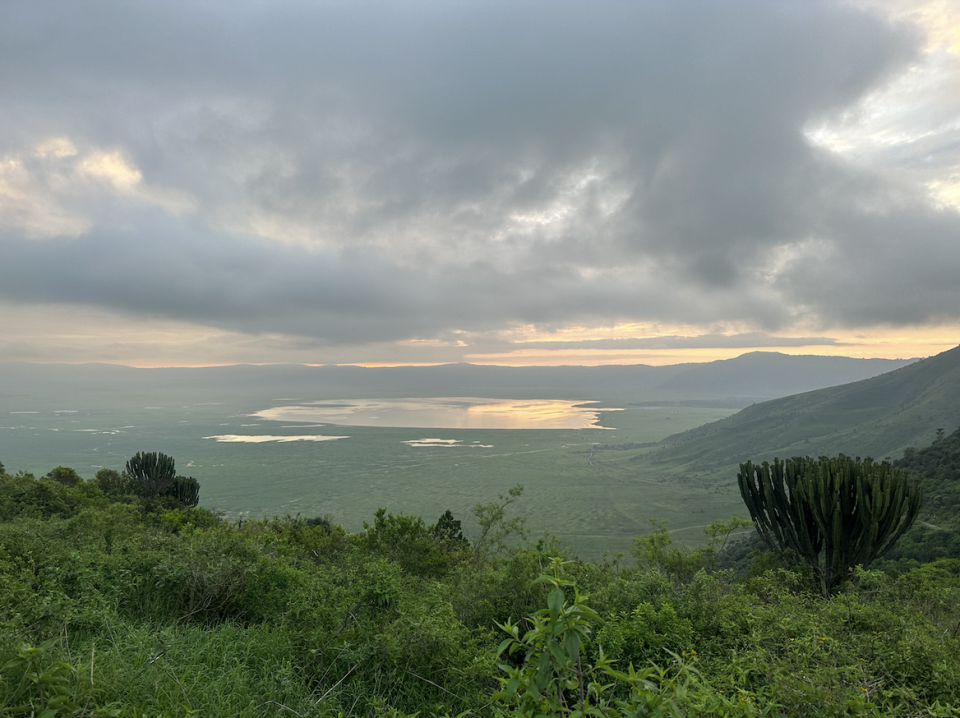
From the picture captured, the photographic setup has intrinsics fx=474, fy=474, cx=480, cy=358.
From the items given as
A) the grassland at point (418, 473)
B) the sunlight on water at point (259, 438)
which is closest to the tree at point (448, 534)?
the grassland at point (418, 473)

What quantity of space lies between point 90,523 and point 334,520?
171 ft

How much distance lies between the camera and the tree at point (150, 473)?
29.4 meters

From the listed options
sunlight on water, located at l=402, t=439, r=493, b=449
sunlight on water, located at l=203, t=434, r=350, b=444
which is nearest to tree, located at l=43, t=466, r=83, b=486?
sunlight on water, located at l=402, t=439, r=493, b=449

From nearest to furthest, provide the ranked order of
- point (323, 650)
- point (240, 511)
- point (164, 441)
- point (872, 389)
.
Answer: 1. point (323, 650)
2. point (240, 511)
3. point (872, 389)
4. point (164, 441)

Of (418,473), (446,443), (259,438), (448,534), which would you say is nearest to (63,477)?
(448,534)

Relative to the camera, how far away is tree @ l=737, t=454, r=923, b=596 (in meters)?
11.9

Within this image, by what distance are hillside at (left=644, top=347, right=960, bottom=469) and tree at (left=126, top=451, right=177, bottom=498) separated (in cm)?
7845

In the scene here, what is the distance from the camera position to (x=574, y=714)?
1.90 metres

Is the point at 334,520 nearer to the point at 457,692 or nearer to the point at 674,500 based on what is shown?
the point at 674,500

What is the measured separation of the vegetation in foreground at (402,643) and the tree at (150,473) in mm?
25546

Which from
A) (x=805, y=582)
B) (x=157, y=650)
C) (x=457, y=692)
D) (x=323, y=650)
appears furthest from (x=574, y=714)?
(x=805, y=582)

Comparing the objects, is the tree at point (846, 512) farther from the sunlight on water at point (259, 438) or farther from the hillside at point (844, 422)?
the sunlight on water at point (259, 438)

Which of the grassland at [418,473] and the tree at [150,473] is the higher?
the tree at [150,473]

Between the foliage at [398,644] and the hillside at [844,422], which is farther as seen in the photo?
the hillside at [844,422]
